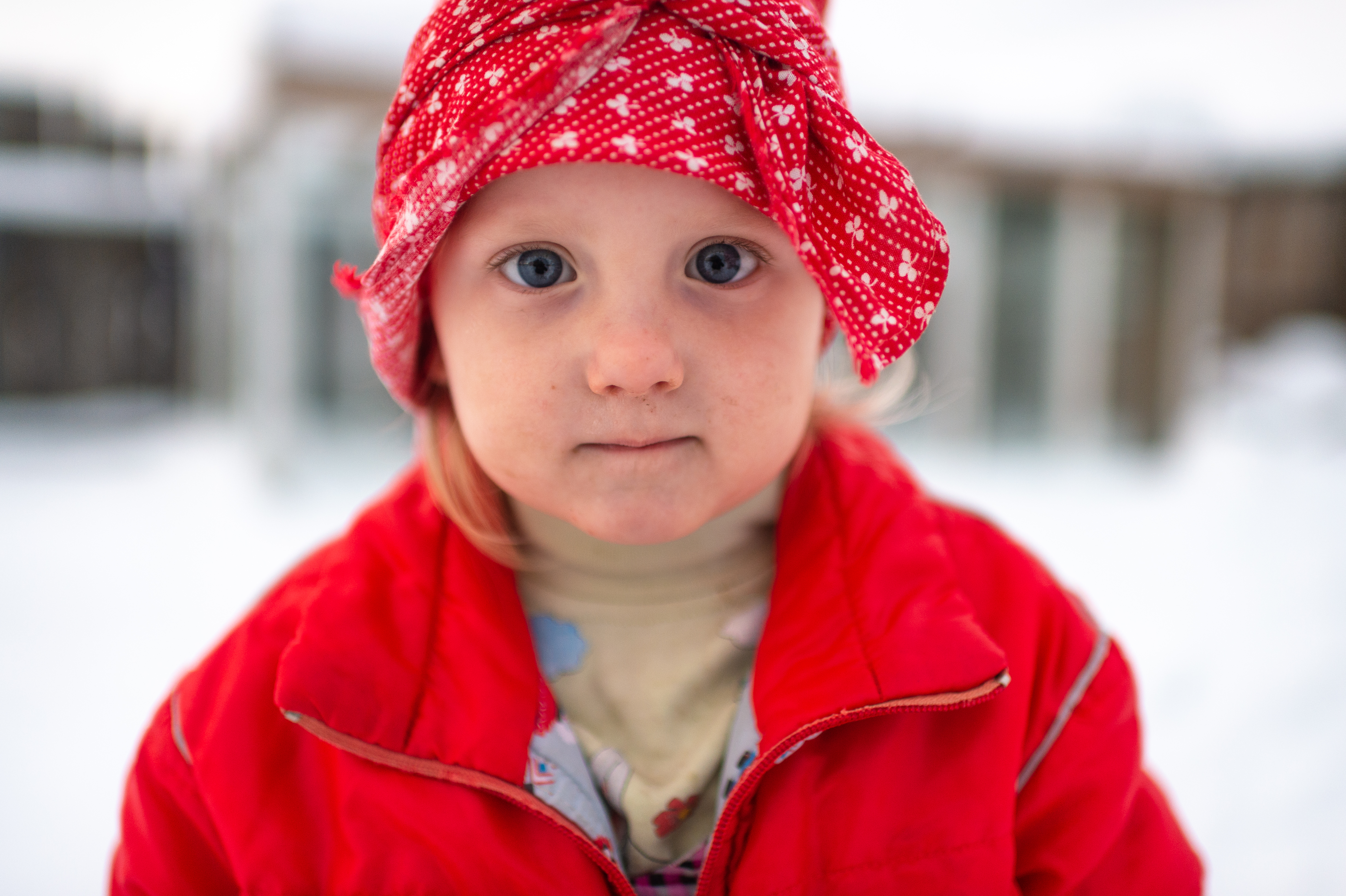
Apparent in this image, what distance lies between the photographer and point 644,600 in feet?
2.52

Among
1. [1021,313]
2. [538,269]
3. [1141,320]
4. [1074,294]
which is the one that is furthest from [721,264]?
[1141,320]

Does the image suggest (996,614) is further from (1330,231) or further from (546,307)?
(1330,231)

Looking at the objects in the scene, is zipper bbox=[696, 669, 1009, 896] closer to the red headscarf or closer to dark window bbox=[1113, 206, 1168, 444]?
the red headscarf

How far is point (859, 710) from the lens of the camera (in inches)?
25.0

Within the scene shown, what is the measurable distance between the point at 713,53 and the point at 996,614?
476mm

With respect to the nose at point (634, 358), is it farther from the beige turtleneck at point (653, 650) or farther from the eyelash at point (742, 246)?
the beige turtleneck at point (653, 650)

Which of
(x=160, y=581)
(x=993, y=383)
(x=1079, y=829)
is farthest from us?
(x=993, y=383)

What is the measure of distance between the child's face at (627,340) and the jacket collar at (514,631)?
5.2 inches

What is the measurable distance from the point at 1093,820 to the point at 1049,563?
1930mm

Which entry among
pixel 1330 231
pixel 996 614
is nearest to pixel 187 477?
pixel 996 614

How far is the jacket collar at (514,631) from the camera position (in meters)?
0.64

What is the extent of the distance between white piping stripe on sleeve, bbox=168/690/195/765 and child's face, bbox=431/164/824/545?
12.5 inches

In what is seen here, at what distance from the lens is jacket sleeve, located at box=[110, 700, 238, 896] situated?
68 cm

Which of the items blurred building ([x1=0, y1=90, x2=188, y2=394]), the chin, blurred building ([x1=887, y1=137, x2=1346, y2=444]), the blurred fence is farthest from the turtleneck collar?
blurred building ([x1=0, y1=90, x2=188, y2=394])
